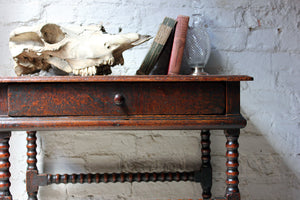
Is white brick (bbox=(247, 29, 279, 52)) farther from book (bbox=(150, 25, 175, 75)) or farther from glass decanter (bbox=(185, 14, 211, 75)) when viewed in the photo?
book (bbox=(150, 25, 175, 75))

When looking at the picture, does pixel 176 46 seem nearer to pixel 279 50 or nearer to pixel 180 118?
pixel 180 118

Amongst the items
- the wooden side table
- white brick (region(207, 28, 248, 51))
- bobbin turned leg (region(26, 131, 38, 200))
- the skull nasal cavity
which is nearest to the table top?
the wooden side table

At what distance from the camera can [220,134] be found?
139 cm

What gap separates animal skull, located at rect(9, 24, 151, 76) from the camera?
38.1 inches

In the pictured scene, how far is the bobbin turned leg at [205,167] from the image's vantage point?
128 centimetres

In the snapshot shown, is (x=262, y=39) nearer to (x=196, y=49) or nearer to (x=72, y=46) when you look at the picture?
(x=196, y=49)

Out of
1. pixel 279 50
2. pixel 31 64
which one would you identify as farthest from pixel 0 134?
pixel 279 50

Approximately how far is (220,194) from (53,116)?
35.9 inches

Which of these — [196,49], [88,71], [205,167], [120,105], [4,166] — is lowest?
[205,167]

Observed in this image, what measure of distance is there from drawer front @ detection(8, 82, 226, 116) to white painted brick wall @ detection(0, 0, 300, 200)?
49cm

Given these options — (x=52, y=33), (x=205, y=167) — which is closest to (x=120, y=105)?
(x=52, y=33)

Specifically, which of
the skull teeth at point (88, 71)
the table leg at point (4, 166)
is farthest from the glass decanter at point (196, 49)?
the table leg at point (4, 166)

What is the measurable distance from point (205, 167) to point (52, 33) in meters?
0.84

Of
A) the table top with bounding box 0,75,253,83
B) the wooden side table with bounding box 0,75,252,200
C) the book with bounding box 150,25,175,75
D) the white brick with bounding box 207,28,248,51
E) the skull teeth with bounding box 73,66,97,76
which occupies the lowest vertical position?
the wooden side table with bounding box 0,75,252,200
